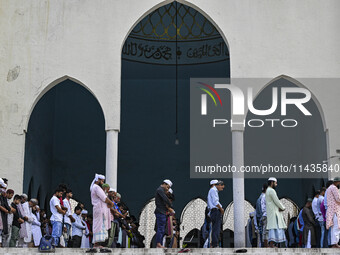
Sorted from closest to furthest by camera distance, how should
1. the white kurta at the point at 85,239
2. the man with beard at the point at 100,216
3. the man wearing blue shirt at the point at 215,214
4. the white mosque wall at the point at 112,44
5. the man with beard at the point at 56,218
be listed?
the man with beard at the point at 100,216 → the man wearing blue shirt at the point at 215,214 → the man with beard at the point at 56,218 → the white kurta at the point at 85,239 → the white mosque wall at the point at 112,44

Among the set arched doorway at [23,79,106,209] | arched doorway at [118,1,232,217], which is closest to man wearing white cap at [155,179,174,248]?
arched doorway at [118,1,232,217]

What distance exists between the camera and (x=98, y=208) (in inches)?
442

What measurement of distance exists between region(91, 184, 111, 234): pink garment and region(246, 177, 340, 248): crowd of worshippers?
Result: 2.74 m

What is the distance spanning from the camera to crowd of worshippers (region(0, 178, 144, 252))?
37.6 feet

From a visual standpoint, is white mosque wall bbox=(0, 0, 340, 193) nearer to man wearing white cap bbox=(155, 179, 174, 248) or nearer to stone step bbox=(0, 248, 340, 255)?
man wearing white cap bbox=(155, 179, 174, 248)

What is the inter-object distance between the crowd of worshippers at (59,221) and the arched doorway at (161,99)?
7.94 meters

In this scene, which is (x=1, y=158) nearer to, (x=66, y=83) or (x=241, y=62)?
(x=241, y=62)

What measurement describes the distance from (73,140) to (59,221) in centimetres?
949

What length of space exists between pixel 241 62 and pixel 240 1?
1.25 meters

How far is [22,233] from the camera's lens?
12016mm

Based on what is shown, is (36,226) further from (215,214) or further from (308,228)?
(308,228)

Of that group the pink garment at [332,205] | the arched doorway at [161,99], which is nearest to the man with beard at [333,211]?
the pink garment at [332,205]

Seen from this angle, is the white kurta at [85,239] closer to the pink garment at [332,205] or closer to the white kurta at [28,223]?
the white kurta at [28,223]

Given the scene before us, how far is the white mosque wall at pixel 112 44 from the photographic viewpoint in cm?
1360
